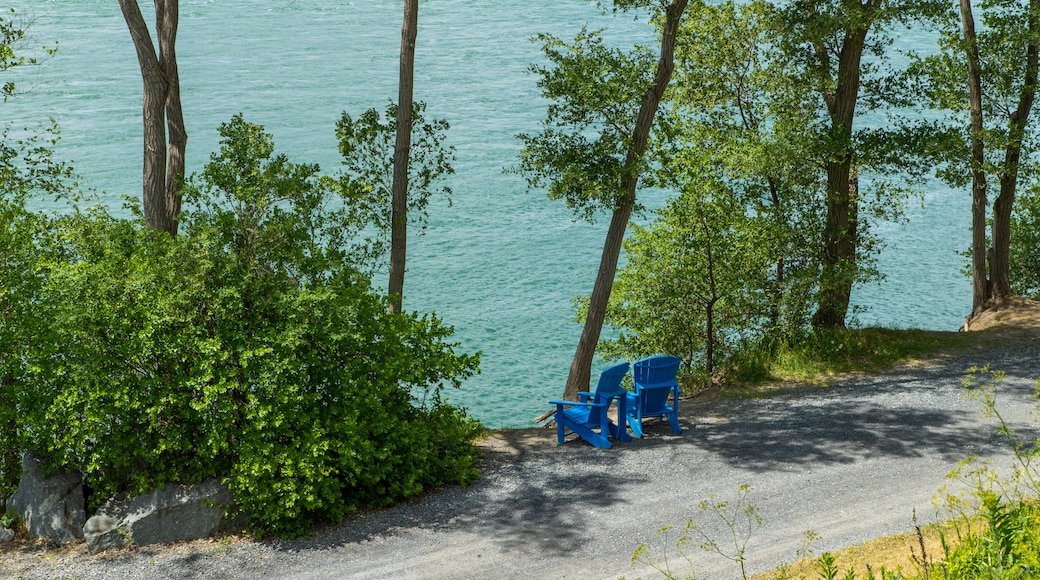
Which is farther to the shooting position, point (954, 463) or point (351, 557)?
point (954, 463)

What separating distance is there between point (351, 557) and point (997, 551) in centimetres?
542

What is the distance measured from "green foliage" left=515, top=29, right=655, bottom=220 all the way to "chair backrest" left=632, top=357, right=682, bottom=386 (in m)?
3.20

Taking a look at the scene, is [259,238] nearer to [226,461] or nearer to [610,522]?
[226,461]

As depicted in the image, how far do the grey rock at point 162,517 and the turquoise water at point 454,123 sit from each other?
11872mm

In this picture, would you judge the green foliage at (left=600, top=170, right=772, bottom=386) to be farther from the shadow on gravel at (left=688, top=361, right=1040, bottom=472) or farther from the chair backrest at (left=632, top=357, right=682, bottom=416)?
the chair backrest at (left=632, top=357, right=682, bottom=416)

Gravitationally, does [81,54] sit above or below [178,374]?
above

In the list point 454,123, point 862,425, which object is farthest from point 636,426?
point 454,123

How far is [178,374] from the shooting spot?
890cm

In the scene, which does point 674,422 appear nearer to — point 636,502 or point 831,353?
point 636,502

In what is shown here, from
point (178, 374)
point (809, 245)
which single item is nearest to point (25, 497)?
point (178, 374)

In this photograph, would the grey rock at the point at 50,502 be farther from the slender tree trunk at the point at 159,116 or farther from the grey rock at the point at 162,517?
the slender tree trunk at the point at 159,116

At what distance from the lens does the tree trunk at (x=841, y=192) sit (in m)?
13.8

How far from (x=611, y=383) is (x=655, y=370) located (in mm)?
505

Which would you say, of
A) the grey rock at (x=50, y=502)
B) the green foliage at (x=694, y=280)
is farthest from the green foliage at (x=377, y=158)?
the grey rock at (x=50, y=502)
